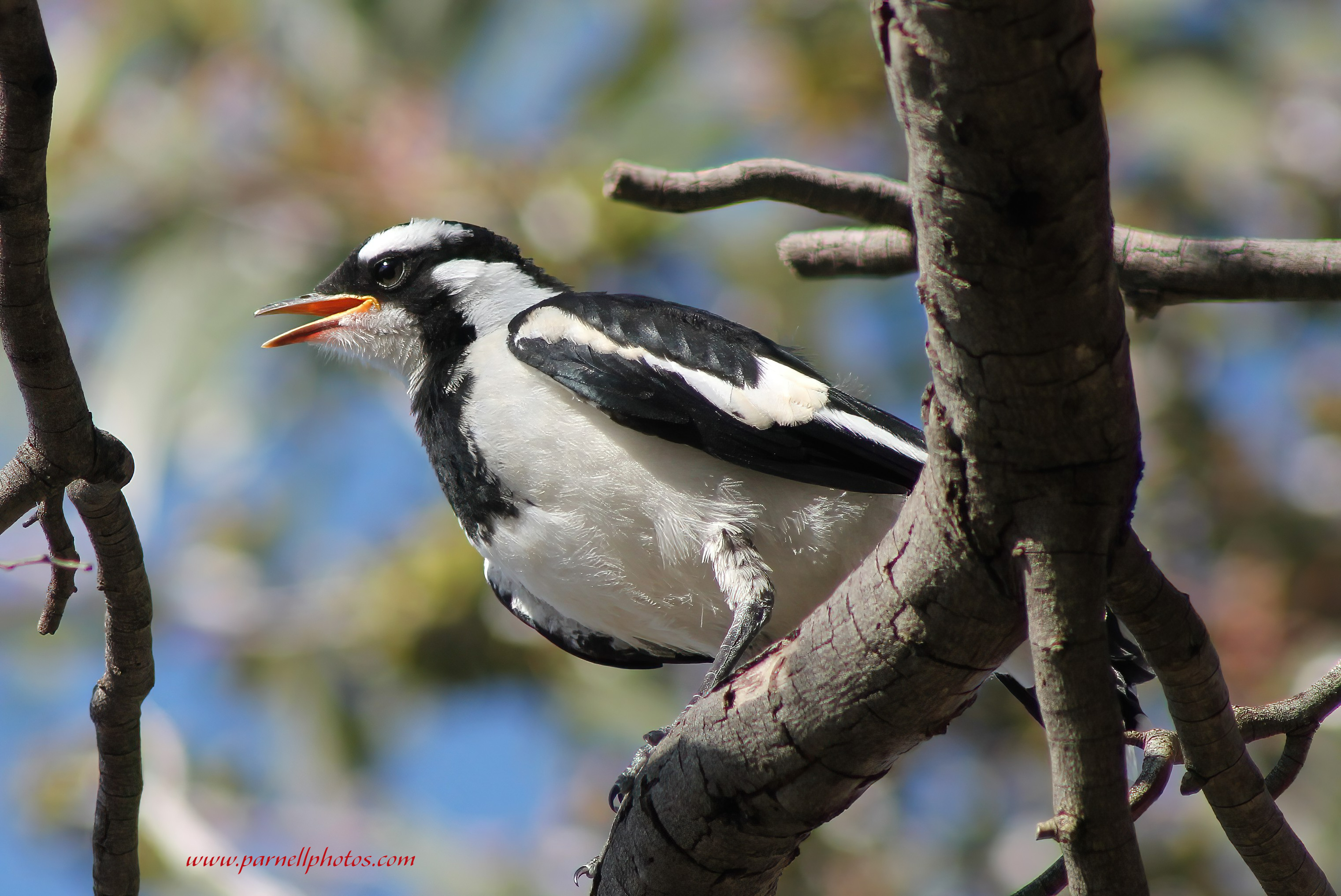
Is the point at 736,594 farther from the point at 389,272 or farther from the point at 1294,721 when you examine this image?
the point at 389,272

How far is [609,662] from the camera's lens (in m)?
3.76

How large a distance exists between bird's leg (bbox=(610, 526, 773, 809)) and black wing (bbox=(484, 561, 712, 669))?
0.66 meters

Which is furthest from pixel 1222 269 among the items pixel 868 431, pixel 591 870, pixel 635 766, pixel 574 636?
pixel 574 636

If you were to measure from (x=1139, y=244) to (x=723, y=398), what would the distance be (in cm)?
98

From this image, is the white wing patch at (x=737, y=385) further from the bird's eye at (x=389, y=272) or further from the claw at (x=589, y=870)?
the claw at (x=589, y=870)

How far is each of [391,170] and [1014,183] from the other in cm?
663

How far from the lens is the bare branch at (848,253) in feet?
10.5

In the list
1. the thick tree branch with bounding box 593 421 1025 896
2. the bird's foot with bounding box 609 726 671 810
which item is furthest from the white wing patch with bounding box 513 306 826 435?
the thick tree branch with bounding box 593 421 1025 896

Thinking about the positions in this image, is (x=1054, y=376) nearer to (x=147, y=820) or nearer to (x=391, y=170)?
(x=147, y=820)

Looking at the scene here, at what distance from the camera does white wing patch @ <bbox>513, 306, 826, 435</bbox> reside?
2980 mm

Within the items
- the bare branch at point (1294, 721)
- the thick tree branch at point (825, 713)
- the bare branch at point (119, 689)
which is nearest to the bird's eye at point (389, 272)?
the bare branch at point (119, 689)

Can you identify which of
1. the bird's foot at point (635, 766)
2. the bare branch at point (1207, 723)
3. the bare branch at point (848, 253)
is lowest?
the bird's foot at point (635, 766)

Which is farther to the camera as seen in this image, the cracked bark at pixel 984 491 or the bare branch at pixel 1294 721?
the bare branch at pixel 1294 721

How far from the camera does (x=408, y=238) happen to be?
3904mm
